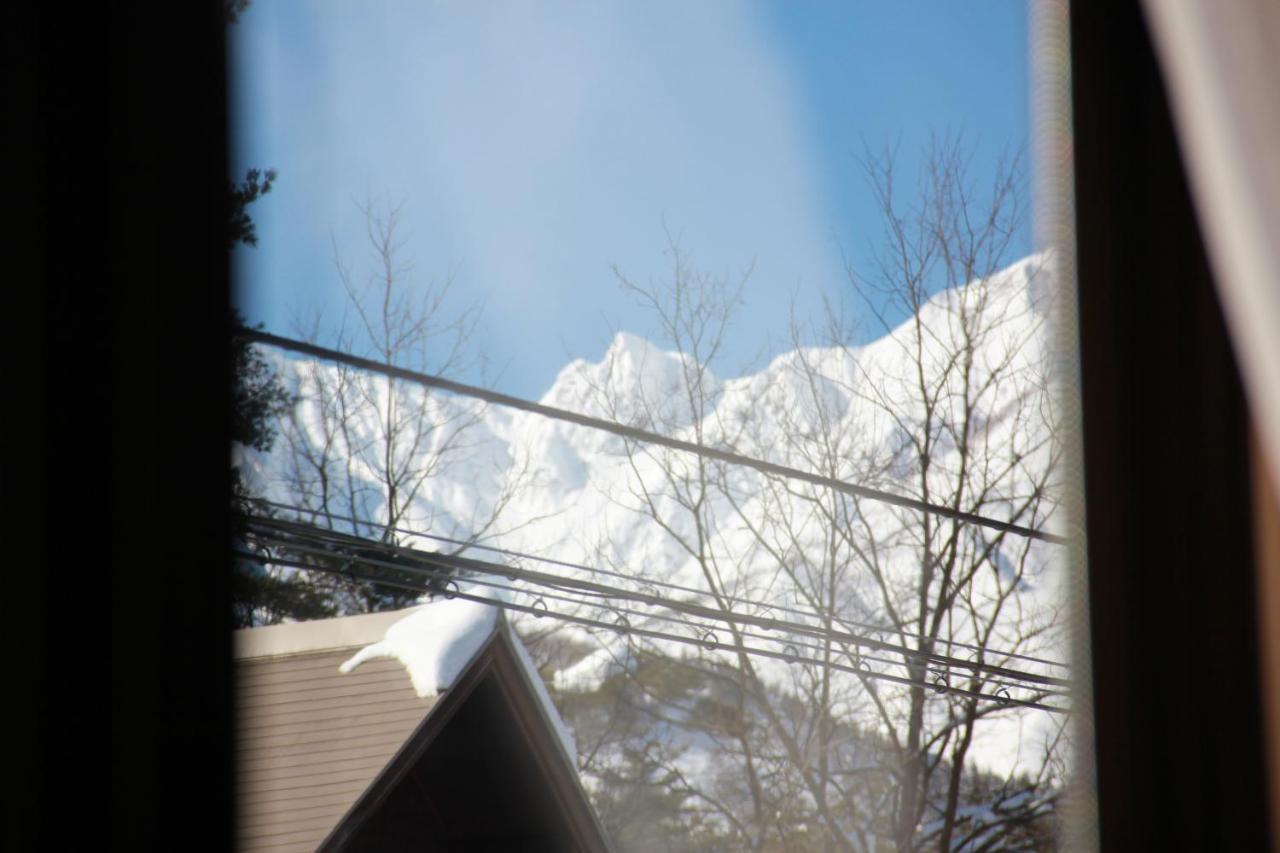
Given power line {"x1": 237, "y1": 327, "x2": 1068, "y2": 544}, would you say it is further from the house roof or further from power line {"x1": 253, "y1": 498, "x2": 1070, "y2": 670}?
the house roof

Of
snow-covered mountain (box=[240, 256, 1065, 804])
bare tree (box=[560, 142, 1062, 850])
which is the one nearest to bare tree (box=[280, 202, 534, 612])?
snow-covered mountain (box=[240, 256, 1065, 804])

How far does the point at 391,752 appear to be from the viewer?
110 centimetres

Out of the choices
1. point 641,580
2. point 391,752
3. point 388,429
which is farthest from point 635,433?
point 391,752

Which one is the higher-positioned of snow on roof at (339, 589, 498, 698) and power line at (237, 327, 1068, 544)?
A: power line at (237, 327, 1068, 544)

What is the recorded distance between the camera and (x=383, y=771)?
109 cm

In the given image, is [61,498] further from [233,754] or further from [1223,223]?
[1223,223]

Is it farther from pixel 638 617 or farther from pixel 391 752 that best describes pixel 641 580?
pixel 391 752

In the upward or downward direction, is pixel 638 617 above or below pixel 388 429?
below

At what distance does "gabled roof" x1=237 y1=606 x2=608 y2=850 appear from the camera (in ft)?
3.34

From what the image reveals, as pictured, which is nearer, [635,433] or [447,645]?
[447,645]

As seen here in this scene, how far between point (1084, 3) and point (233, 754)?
1.26 metres

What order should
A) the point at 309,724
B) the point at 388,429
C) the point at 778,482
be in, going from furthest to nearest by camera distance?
the point at 778,482, the point at 388,429, the point at 309,724

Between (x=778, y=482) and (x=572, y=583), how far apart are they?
303 mm

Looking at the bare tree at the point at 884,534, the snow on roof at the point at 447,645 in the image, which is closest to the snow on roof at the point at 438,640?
the snow on roof at the point at 447,645
